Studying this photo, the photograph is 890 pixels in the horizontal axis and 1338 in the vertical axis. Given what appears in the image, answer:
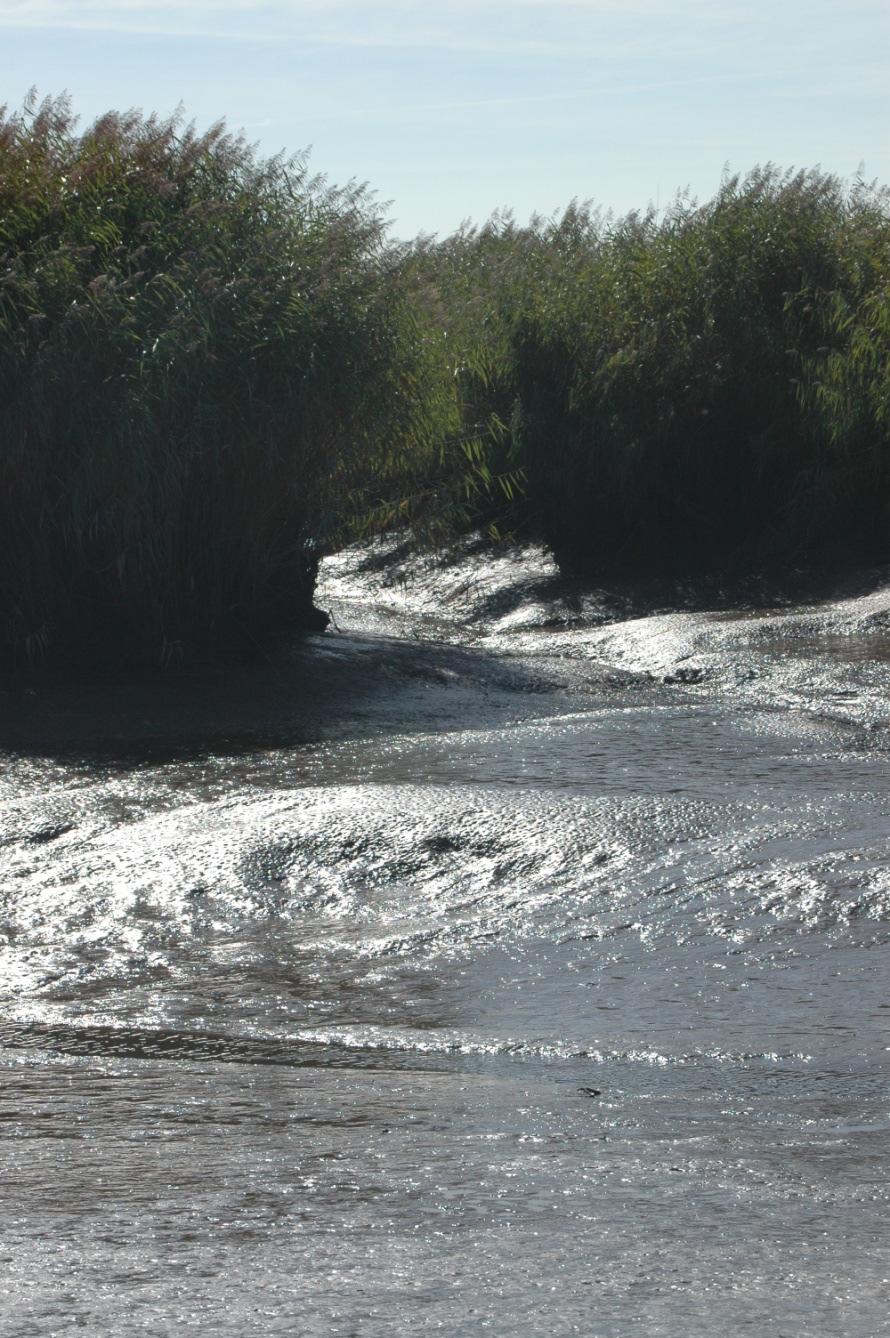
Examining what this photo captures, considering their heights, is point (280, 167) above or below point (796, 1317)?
above

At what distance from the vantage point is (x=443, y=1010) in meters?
3.85

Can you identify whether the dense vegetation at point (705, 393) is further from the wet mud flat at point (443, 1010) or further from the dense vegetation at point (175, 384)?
the wet mud flat at point (443, 1010)

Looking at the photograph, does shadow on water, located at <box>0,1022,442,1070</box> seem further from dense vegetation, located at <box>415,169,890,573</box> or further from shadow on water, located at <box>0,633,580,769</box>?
dense vegetation, located at <box>415,169,890,573</box>

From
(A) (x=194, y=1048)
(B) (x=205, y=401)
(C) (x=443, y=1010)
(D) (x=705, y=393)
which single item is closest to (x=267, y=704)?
(B) (x=205, y=401)

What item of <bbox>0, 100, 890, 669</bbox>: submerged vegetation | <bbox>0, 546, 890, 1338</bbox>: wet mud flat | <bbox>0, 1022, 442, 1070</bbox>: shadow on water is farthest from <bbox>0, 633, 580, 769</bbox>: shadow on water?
<bbox>0, 1022, 442, 1070</bbox>: shadow on water

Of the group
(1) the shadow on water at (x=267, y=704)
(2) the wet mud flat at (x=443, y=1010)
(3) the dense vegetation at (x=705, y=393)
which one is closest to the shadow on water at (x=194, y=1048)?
(2) the wet mud flat at (x=443, y=1010)

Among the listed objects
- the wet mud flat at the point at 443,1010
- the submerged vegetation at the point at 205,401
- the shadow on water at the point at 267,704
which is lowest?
the wet mud flat at the point at 443,1010

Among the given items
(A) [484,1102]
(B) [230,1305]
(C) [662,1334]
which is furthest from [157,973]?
(C) [662,1334]

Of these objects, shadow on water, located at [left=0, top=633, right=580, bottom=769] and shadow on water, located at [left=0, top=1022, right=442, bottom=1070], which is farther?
shadow on water, located at [left=0, top=633, right=580, bottom=769]

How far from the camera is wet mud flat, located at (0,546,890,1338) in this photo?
228 centimetres

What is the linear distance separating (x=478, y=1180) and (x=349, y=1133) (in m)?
0.35

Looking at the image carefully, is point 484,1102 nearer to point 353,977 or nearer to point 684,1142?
point 684,1142

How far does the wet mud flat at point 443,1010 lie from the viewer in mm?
2277

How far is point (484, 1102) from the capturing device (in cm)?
309
